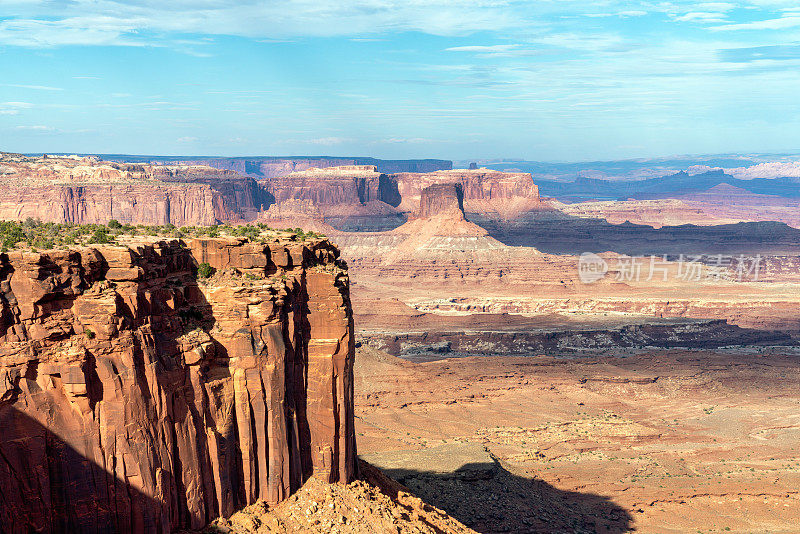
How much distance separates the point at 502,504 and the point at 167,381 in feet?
79.6

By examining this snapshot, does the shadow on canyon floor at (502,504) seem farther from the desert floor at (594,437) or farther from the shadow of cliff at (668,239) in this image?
the shadow of cliff at (668,239)

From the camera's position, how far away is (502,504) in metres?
41.4

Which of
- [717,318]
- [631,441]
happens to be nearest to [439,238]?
[717,318]

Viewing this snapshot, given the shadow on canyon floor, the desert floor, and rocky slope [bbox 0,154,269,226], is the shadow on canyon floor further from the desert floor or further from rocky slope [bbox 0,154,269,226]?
rocky slope [bbox 0,154,269,226]

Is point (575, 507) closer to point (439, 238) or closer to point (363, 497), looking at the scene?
point (363, 497)

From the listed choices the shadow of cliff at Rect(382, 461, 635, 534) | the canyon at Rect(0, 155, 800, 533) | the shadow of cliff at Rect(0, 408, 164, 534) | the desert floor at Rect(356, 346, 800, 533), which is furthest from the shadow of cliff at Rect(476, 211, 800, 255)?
the shadow of cliff at Rect(0, 408, 164, 534)

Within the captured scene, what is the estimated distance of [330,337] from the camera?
1070 inches

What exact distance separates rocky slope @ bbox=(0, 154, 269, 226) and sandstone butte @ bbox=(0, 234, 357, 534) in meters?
146

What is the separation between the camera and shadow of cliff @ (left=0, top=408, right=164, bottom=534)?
65.0ft

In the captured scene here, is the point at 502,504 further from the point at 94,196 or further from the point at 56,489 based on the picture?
the point at 94,196

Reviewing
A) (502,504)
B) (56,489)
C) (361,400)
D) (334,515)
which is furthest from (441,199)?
(56,489)

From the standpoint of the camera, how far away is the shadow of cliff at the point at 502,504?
39438 millimetres

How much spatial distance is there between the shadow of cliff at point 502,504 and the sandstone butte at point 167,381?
12884 mm

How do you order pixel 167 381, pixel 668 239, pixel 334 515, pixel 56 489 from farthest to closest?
Answer: pixel 668 239
pixel 334 515
pixel 167 381
pixel 56 489
